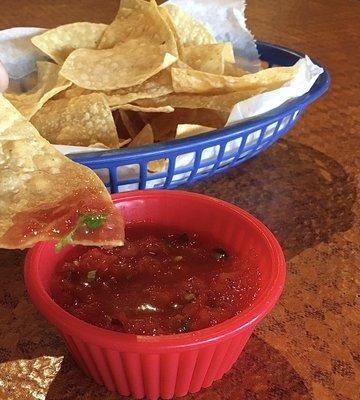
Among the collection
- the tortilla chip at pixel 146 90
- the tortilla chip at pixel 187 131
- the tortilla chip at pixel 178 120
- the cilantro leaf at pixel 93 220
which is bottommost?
the tortilla chip at pixel 178 120

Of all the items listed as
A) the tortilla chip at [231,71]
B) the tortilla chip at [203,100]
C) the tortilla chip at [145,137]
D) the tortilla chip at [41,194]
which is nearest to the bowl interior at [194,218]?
the tortilla chip at [41,194]

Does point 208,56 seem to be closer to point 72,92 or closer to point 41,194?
point 72,92

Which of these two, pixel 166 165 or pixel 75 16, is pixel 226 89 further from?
pixel 75 16

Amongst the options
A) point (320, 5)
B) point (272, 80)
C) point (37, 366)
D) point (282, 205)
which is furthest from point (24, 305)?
point (320, 5)

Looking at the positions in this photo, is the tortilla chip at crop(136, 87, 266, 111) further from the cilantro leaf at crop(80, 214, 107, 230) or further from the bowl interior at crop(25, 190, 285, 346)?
the cilantro leaf at crop(80, 214, 107, 230)

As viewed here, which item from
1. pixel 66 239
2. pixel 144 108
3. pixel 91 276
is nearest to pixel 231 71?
pixel 144 108

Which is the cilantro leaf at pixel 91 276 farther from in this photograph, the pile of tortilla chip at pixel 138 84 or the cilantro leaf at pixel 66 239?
the pile of tortilla chip at pixel 138 84
